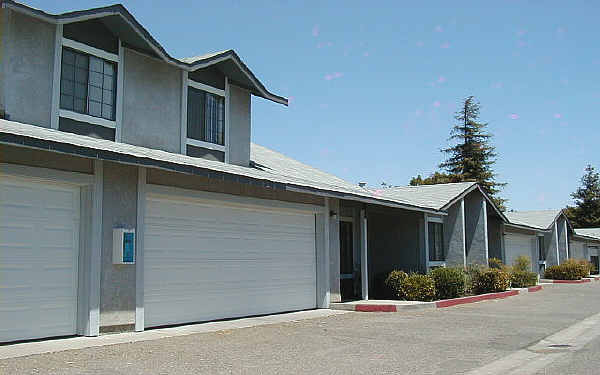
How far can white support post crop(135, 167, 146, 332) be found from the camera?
36.6 ft

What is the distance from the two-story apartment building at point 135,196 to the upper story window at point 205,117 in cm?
3

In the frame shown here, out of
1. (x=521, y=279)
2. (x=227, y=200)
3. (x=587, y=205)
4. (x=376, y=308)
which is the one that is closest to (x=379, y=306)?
(x=376, y=308)

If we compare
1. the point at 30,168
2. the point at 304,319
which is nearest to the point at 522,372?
the point at 304,319

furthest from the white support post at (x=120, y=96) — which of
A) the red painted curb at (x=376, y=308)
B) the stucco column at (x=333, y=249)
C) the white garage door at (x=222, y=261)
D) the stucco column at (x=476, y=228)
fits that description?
the stucco column at (x=476, y=228)

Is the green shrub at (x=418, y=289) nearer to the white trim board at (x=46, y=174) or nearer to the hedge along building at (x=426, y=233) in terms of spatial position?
the hedge along building at (x=426, y=233)

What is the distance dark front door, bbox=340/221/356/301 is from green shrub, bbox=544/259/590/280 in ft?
65.1

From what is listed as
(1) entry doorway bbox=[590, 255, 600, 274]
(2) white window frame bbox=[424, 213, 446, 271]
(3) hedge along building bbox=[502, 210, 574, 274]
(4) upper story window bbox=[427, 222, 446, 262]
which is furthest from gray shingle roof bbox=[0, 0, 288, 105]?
(1) entry doorway bbox=[590, 255, 600, 274]

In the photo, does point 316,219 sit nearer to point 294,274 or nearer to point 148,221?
point 294,274

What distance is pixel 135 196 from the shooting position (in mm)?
11289

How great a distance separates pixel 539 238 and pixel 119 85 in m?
29.8

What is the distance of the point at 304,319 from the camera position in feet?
46.3

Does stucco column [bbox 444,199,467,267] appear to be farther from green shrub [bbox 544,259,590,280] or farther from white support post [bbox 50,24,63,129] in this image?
white support post [bbox 50,24,63,129]

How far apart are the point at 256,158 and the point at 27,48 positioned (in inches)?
318

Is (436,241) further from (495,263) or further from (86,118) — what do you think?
(86,118)
